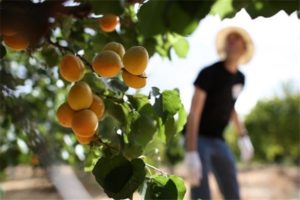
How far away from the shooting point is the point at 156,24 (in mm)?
695

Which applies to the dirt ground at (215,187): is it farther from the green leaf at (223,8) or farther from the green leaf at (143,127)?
the green leaf at (223,8)

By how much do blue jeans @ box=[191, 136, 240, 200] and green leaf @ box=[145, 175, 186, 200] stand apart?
1997 mm

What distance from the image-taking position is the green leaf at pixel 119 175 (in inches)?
39.2

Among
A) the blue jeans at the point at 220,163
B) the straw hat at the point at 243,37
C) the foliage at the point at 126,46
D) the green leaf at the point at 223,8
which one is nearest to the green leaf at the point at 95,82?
the foliage at the point at 126,46

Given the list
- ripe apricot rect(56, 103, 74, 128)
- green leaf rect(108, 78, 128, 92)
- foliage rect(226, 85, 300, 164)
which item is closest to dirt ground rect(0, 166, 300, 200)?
green leaf rect(108, 78, 128, 92)

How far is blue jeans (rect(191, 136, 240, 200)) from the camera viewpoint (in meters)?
3.08

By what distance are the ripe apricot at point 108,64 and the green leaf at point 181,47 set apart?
1.99ft

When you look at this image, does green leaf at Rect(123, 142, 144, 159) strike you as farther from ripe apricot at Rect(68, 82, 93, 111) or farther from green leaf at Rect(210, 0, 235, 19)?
green leaf at Rect(210, 0, 235, 19)

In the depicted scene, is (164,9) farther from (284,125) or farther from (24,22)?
(284,125)

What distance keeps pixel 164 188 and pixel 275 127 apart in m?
26.1

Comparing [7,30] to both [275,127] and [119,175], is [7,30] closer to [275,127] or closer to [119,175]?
[119,175]

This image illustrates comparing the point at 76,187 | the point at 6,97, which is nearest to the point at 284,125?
the point at 76,187

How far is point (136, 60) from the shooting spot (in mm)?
938

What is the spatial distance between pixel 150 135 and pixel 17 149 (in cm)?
193
